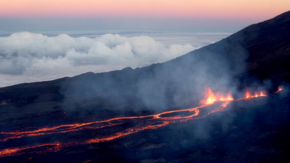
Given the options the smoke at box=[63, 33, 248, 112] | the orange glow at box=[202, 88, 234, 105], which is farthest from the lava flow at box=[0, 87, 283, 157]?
the smoke at box=[63, 33, 248, 112]

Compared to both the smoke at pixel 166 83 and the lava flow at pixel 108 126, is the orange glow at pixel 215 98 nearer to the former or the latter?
the lava flow at pixel 108 126

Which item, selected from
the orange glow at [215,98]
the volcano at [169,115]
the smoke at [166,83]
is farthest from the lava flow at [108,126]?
the smoke at [166,83]

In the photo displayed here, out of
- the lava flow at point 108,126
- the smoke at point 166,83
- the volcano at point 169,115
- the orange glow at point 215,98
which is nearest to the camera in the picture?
the volcano at point 169,115

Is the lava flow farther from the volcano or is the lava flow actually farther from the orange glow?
the orange glow

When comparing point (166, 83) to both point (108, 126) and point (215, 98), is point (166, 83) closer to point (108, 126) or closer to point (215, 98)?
point (215, 98)

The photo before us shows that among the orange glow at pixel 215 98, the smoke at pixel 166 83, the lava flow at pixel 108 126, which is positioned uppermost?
the smoke at pixel 166 83

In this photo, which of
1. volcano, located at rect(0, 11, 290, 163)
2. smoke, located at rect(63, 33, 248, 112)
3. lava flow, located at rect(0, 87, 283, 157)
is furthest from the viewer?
smoke, located at rect(63, 33, 248, 112)

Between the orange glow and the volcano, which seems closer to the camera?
the volcano

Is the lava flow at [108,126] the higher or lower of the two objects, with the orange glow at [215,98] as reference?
lower

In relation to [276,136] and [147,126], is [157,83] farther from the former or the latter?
[276,136]

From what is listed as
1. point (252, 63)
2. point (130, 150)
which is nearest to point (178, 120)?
point (130, 150)
